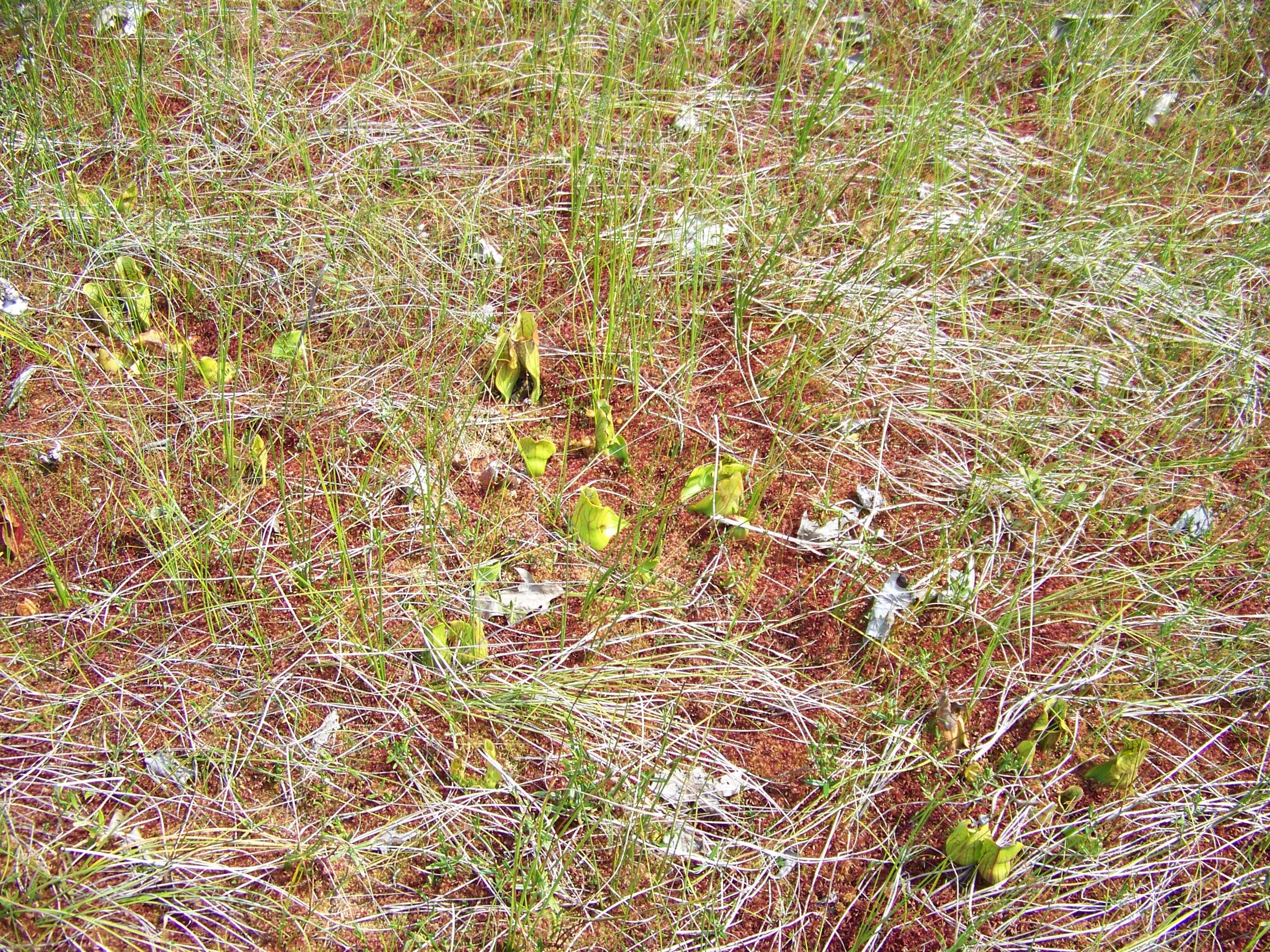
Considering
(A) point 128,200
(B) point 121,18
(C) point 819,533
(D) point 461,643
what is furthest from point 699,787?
(B) point 121,18

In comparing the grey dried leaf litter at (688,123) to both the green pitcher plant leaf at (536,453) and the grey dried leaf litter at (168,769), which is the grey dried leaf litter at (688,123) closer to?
the green pitcher plant leaf at (536,453)

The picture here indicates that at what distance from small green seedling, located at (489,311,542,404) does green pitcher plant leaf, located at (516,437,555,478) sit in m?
0.17

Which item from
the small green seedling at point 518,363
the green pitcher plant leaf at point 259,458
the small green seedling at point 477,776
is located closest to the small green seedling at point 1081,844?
the small green seedling at point 477,776

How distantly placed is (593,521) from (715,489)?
0.80 feet

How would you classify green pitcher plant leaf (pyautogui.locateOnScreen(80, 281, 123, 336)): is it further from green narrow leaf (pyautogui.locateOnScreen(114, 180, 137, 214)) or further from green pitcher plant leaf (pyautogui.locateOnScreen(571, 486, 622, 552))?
green pitcher plant leaf (pyautogui.locateOnScreen(571, 486, 622, 552))

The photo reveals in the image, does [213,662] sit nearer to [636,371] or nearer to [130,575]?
[130,575]

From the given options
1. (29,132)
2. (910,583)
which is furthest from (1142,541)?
(29,132)

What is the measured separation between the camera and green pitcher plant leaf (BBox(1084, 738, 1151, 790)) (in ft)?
4.94

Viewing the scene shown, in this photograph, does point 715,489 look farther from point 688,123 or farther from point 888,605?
point 688,123

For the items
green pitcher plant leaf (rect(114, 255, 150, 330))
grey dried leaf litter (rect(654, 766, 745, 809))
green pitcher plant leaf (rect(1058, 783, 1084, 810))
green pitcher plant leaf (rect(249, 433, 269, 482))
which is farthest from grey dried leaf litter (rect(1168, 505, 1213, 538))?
green pitcher plant leaf (rect(114, 255, 150, 330))

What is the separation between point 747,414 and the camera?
2057mm

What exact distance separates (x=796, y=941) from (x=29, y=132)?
2.53 meters

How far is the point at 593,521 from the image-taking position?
174cm

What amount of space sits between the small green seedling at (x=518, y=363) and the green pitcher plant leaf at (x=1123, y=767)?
1.28 metres
